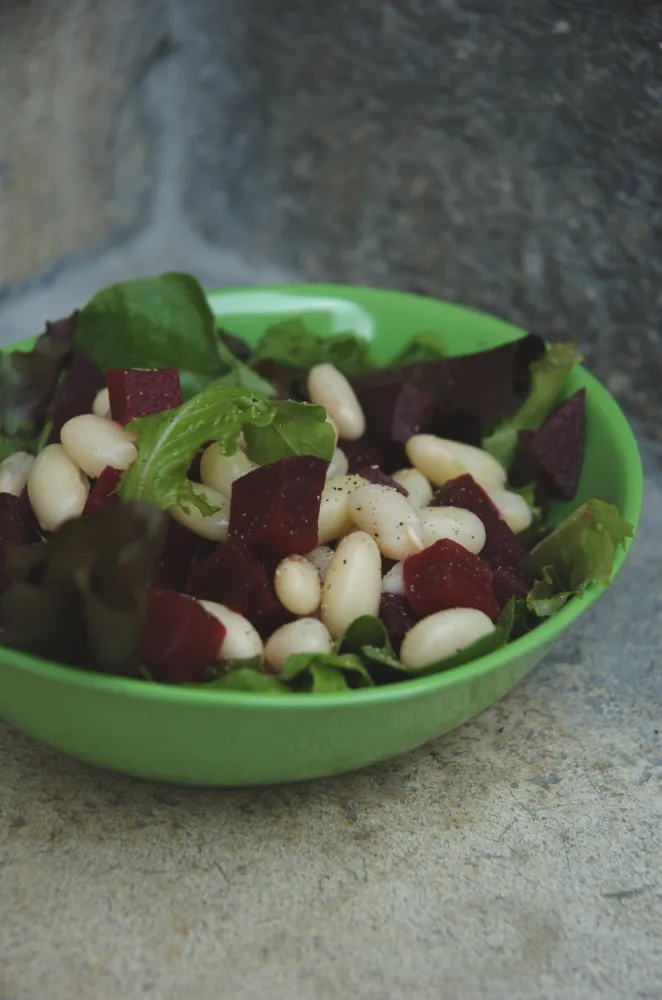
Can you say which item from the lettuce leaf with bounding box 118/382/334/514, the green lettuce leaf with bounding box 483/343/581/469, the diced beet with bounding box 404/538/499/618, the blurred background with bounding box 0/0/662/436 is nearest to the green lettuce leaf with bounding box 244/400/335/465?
the lettuce leaf with bounding box 118/382/334/514

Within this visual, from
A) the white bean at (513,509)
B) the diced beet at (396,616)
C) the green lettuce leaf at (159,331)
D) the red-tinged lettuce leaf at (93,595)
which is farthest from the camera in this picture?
the green lettuce leaf at (159,331)

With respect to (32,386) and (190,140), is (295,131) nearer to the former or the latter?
(190,140)

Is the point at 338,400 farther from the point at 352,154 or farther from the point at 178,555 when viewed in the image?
the point at 352,154

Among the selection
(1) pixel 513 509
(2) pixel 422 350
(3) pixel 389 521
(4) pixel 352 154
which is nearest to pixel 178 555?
(3) pixel 389 521

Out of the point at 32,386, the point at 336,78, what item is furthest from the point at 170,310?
the point at 336,78

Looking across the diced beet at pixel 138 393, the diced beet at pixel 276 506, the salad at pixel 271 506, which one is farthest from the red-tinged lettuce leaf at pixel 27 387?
the diced beet at pixel 276 506

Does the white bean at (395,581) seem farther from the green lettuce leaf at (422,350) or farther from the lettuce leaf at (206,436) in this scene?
the green lettuce leaf at (422,350)

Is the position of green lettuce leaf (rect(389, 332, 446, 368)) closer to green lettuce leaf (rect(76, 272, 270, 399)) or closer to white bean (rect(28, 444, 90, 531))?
green lettuce leaf (rect(76, 272, 270, 399))
